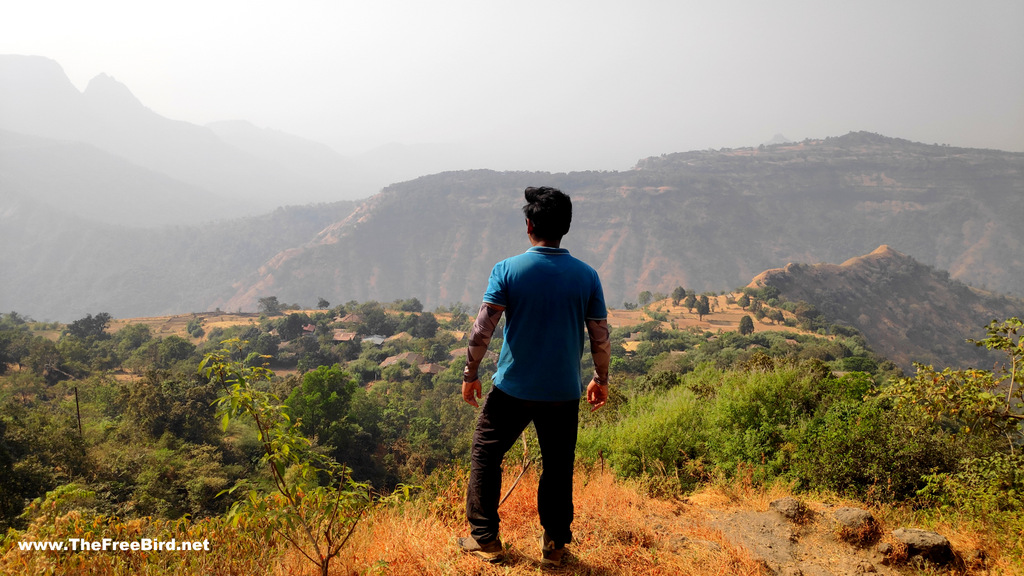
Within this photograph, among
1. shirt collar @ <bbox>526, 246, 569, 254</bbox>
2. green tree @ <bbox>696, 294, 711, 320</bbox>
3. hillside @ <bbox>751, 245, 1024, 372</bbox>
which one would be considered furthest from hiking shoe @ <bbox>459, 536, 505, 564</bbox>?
hillside @ <bbox>751, 245, 1024, 372</bbox>

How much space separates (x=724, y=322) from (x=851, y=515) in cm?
6487

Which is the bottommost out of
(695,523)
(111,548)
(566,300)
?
(695,523)

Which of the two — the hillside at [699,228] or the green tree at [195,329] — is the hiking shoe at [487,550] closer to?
the green tree at [195,329]

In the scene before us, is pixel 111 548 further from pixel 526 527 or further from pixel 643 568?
pixel 643 568

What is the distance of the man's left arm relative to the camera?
2826mm

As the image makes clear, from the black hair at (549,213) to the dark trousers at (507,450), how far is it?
36.4 inches

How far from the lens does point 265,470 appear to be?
23.6m

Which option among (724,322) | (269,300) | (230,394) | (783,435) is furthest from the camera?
(269,300)

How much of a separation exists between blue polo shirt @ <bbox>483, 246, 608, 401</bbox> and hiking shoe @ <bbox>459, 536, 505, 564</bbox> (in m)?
0.92

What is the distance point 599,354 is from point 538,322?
456 mm

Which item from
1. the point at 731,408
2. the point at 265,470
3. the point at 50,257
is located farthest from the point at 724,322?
the point at 50,257

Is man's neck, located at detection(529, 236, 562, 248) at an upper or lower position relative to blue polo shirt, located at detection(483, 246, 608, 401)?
upper

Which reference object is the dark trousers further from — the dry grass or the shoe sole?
the dry grass

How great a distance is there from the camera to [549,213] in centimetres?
270
